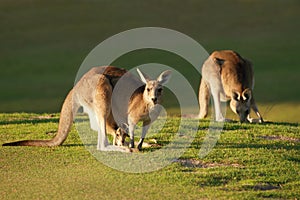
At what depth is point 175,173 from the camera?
891 cm

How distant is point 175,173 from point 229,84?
4435mm

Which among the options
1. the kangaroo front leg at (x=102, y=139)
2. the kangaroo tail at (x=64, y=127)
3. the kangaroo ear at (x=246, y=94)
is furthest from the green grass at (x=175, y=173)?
the kangaroo ear at (x=246, y=94)

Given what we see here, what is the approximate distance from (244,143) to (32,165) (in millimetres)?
2898

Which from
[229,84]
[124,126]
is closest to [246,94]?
[229,84]

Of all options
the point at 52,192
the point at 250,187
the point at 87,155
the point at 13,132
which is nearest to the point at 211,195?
the point at 250,187

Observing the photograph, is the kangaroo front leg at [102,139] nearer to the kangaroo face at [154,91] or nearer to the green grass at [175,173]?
the green grass at [175,173]

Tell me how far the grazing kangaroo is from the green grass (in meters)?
1.41

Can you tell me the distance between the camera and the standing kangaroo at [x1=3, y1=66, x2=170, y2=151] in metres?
9.99

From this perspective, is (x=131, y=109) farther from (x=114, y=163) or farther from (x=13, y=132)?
(x=13, y=132)

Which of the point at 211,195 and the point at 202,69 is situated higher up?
the point at 202,69

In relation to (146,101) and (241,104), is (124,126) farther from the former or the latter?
(241,104)

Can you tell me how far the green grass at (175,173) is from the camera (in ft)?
26.9

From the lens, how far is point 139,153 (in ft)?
32.2

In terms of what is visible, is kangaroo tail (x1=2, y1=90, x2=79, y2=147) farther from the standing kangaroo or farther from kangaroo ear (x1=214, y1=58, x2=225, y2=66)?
kangaroo ear (x1=214, y1=58, x2=225, y2=66)
